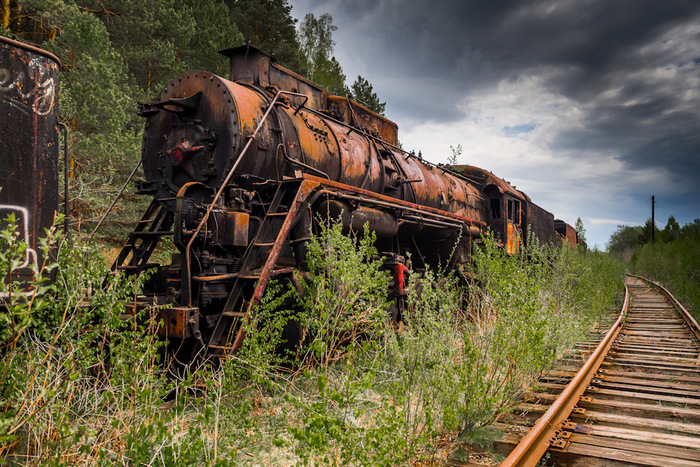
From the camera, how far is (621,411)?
182 inches

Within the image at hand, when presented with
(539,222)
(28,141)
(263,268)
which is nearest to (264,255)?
(263,268)

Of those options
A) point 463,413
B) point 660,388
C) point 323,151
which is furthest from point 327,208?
point 660,388

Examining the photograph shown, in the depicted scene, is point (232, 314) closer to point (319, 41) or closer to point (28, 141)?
point (28, 141)

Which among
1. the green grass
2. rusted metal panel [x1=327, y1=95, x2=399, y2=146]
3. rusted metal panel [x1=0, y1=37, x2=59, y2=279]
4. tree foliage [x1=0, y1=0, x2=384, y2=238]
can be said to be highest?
tree foliage [x1=0, y1=0, x2=384, y2=238]

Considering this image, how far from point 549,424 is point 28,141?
4.38 m

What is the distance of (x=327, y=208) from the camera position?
204 inches

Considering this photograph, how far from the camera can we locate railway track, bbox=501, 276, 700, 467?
11.1 ft

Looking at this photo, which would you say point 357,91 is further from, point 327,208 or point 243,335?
point 243,335

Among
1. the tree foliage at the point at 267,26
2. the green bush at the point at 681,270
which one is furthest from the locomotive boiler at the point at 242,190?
the tree foliage at the point at 267,26

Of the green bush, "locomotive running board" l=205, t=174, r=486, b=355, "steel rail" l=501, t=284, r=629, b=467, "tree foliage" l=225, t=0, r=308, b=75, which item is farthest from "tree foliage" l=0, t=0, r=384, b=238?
the green bush

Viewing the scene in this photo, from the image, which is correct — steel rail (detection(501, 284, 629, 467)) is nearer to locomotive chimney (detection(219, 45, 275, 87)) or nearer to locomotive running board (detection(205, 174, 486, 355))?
locomotive running board (detection(205, 174, 486, 355))

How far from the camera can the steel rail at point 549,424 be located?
314 cm

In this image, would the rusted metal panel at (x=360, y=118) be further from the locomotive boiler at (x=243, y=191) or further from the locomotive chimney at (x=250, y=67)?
the locomotive chimney at (x=250, y=67)

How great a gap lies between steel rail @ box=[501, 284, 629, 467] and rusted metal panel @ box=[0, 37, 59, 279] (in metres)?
3.30
